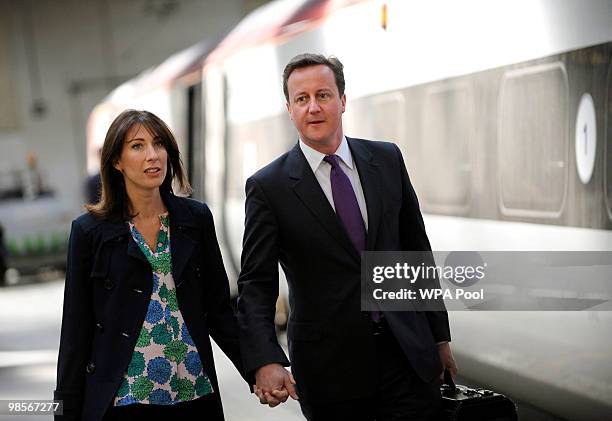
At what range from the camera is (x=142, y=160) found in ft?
11.4

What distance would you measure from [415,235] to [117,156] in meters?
0.95

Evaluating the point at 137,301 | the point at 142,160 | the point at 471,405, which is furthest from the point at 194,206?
the point at 471,405

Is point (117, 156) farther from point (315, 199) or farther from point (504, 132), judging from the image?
point (504, 132)

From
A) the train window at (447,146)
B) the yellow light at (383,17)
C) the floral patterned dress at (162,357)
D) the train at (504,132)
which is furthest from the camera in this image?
the yellow light at (383,17)

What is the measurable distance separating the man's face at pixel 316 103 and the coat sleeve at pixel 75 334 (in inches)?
29.7

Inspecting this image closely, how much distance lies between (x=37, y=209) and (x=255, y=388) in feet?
70.4

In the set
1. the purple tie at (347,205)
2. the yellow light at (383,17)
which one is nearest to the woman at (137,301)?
the purple tie at (347,205)

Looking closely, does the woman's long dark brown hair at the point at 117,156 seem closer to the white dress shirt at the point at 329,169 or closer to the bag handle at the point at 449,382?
the white dress shirt at the point at 329,169

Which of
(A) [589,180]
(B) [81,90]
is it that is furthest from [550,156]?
(B) [81,90]

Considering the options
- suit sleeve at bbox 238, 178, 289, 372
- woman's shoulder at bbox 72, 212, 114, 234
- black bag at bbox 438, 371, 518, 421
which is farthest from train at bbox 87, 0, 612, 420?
woman's shoulder at bbox 72, 212, 114, 234

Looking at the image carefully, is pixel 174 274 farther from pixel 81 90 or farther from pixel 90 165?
pixel 81 90

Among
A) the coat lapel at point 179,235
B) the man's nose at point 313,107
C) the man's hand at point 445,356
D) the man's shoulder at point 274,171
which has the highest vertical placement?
the man's nose at point 313,107

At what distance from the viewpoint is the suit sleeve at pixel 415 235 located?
11.7ft
